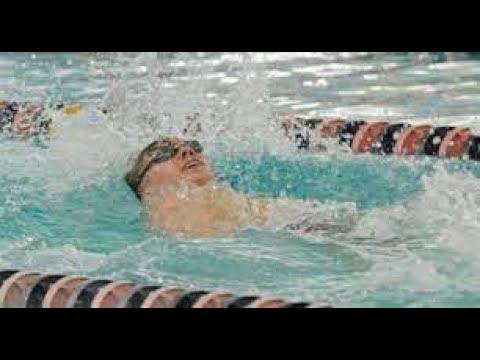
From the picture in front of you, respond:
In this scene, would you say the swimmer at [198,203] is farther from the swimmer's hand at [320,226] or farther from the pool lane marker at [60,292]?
the pool lane marker at [60,292]

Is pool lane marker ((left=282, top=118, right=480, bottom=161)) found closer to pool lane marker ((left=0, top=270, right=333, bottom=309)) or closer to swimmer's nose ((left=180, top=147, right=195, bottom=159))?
swimmer's nose ((left=180, top=147, right=195, bottom=159))

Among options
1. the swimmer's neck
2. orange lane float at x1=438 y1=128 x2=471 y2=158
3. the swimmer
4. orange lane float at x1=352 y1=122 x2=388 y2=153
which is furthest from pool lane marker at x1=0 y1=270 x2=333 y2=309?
orange lane float at x1=438 y1=128 x2=471 y2=158

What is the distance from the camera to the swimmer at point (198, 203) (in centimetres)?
374

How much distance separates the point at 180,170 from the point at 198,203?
175 millimetres

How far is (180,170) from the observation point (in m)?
3.79

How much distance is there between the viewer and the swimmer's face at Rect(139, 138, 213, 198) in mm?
3789

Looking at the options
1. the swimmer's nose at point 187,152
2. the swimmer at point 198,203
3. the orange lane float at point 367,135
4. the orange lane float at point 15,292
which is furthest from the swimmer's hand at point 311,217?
the orange lane float at point 15,292

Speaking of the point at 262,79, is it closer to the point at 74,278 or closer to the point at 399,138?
the point at 399,138

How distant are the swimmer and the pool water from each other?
4 cm

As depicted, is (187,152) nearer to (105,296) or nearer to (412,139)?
(105,296)
